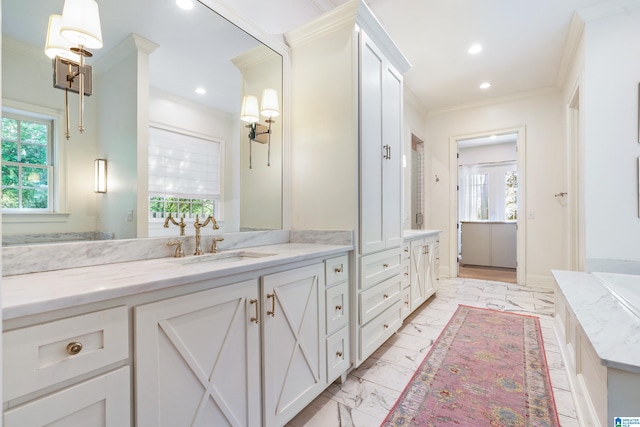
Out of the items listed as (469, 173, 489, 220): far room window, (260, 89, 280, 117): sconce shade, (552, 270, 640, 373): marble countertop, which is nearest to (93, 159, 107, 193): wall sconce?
(260, 89, 280, 117): sconce shade

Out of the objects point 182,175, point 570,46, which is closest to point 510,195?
point 570,46

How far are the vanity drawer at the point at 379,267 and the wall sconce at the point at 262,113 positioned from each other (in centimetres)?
98

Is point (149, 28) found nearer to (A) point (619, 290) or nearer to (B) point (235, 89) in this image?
(B) point (235, 89)

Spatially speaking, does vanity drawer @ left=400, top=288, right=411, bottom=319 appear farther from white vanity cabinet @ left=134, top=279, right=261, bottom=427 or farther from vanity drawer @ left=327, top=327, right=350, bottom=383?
white vanity cabinet @ left=134, top=279, right=261, bottom=427

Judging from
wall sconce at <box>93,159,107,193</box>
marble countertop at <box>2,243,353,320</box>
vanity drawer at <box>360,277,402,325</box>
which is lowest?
vanity drawer at <box>360,277,402,325</box>

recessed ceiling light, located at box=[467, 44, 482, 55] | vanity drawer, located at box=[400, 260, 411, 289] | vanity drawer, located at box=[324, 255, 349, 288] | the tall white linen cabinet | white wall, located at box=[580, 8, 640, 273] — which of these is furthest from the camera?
recessed ceiling light, located at box=[467, 44, 482, 55]

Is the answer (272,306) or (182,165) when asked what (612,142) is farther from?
(182,165)

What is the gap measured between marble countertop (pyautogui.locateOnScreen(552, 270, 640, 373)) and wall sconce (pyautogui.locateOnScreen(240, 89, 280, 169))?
6.40 ft

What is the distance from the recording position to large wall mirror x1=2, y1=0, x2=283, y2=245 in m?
1.12

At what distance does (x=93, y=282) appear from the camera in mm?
927

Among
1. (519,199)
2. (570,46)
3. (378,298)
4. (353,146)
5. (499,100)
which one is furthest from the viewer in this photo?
(499,100)

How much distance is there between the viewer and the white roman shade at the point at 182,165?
1.54 meters

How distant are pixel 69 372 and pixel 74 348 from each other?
6 cm

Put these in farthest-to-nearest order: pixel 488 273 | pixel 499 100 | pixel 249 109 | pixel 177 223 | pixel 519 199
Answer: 1. pixel 488 273
2. pixel 499 100
3. pixel 519 199
4. pixel 249 109
5. pixel 177 223
